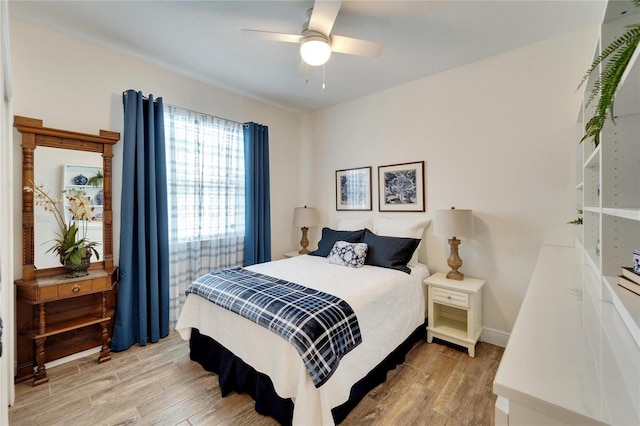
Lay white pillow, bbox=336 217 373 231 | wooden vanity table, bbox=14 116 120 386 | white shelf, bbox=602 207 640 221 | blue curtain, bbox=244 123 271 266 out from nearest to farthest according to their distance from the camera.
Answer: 1. white shelf, bbox=602 207 640 221
2. wooden vanity table, bbox=14 116 120 386
3. white pillow, bbox=336 217 373 231
4. blue curtain, bbox=244 123 271 266

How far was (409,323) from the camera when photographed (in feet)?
7.84

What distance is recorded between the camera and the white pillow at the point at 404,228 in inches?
116

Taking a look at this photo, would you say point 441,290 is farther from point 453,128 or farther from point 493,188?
point 453,128

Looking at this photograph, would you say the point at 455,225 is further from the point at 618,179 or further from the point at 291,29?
the point at 291,29

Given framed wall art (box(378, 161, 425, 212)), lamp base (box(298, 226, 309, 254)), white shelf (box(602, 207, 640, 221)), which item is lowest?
lamp base (box(298, 226, 309, 254))

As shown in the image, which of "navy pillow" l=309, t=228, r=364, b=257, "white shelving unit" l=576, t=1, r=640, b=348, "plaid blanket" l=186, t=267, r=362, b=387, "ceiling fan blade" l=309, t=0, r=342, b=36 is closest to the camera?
"white shelving unit" l=576, t=1, r=640, b=348

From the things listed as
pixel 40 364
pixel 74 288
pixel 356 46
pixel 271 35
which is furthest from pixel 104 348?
pixel 356 46

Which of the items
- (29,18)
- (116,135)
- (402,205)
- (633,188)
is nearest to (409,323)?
(402,205)

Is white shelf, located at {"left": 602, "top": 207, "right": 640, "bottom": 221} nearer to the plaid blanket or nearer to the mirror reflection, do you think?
the plaid blanket

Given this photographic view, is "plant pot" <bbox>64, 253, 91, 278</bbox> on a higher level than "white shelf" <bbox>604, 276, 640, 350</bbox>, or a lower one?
lower

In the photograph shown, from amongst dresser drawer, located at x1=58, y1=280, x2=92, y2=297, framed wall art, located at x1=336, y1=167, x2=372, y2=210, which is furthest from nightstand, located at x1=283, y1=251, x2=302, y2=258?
dresser drawer, located at x1=58, y1=280, x2=92, y2=297

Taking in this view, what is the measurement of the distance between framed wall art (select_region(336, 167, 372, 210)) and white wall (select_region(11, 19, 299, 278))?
5.48ft

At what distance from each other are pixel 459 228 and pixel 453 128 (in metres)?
1.09

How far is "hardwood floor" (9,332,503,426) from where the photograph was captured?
1703mm
